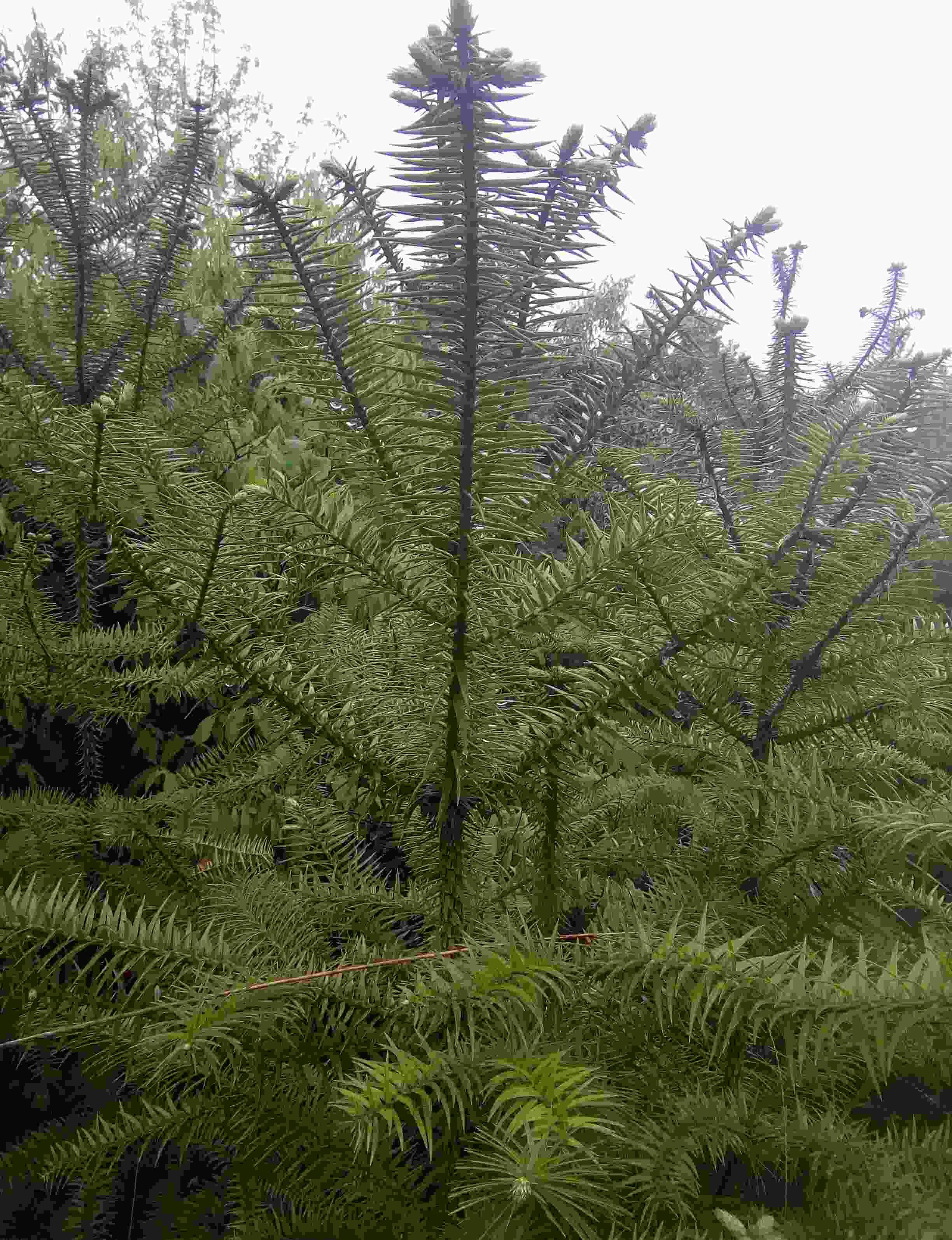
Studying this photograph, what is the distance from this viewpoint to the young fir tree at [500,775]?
54cm

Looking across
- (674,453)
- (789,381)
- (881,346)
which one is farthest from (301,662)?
(881,346)

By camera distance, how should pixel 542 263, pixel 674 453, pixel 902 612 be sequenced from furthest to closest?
pixel 674 453
pixel 902 612
pixel 542 263

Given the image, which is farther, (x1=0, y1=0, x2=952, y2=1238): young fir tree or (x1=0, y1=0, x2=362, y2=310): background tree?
(x1=0, y1=0, x2=362, y2=310): background tree

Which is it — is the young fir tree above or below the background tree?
below

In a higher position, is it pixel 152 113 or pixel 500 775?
pixel 152 113

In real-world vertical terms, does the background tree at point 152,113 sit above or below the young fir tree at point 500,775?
above

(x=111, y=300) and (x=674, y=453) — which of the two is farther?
(x=111, y=300)

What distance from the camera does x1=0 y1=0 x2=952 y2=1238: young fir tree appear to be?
536 mm

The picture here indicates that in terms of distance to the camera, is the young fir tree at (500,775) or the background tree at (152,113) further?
the background tree at (152,113)

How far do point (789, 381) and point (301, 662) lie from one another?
118cm

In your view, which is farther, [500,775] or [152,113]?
[152,113]

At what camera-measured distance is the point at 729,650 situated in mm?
1054

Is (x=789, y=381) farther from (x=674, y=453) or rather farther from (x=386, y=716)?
(x=386, y=716)

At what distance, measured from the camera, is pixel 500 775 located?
0.73 m
